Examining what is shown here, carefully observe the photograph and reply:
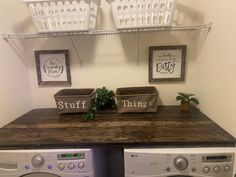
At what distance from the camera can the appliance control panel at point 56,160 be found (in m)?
1.10

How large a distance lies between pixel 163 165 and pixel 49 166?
24.4 inches

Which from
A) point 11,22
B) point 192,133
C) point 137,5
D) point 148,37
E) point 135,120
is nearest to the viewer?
point 192,133

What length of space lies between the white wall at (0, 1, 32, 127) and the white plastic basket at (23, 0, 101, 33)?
298mm

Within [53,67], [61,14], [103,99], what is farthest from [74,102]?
[61,14]

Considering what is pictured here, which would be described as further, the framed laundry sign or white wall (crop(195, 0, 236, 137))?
the framed laundry sign

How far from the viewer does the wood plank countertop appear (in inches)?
43.6

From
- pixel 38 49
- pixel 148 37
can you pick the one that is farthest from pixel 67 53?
pixel 148 37

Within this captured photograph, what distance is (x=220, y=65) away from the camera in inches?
48.2

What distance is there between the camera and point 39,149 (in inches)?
44.3

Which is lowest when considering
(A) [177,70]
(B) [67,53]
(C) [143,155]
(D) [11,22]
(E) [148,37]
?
(C) [143,155]

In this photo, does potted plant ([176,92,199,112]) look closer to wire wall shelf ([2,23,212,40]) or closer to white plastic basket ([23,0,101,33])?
wire wall shelf ([2,23,212,40])

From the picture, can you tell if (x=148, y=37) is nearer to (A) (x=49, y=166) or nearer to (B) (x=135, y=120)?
(B) (x=135, y=120)

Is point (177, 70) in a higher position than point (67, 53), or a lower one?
lower

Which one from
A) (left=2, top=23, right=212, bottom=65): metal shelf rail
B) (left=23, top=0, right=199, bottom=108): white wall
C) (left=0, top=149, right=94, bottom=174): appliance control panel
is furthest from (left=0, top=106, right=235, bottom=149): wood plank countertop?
(left=2, top=23, right=212, bottom=65): metal shelf rail
